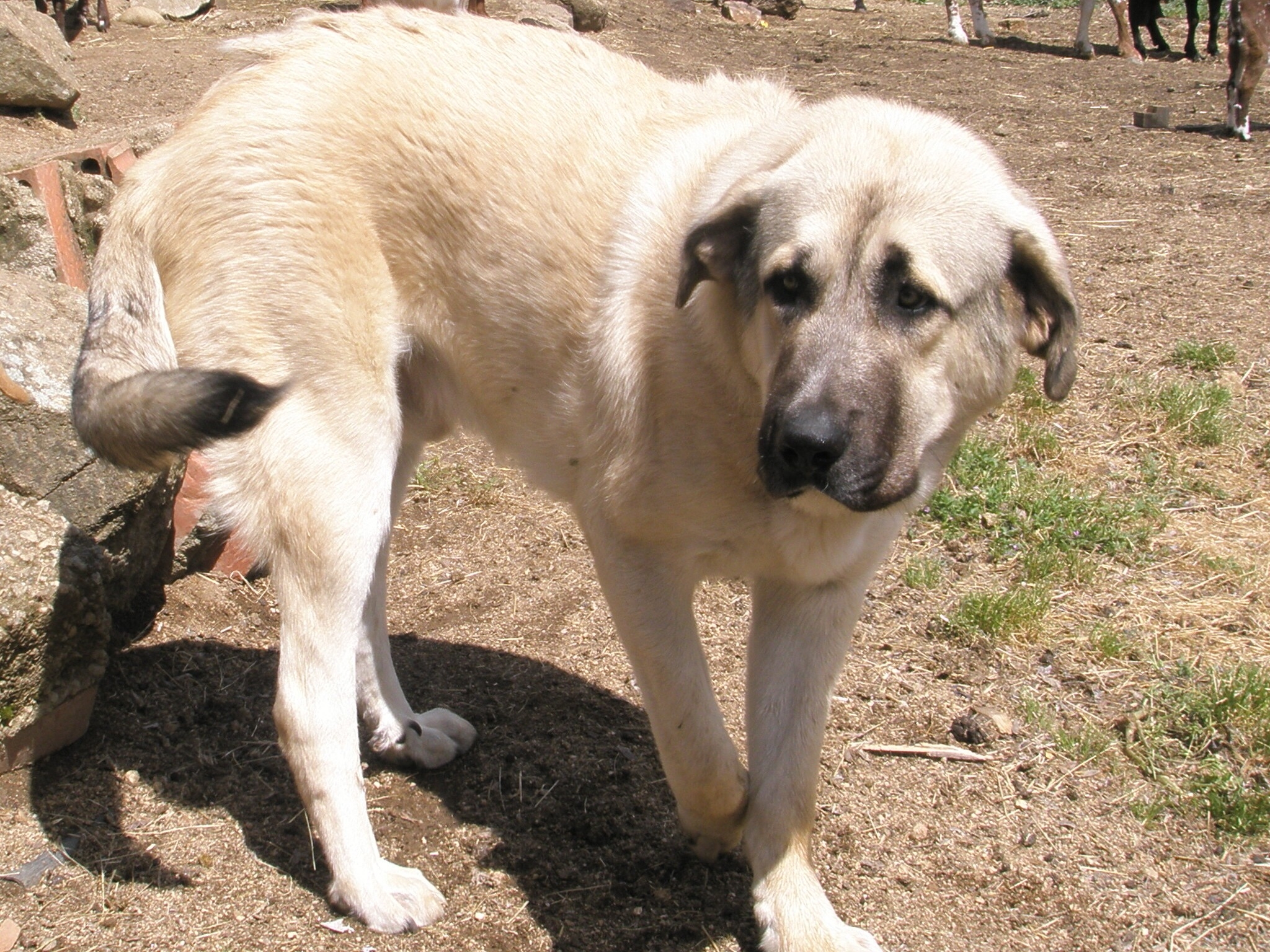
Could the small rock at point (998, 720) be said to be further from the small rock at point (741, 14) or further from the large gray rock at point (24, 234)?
the small rock at point (741, 14)

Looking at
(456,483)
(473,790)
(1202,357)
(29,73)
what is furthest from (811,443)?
(29,73)

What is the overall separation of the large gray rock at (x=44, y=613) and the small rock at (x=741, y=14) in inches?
523

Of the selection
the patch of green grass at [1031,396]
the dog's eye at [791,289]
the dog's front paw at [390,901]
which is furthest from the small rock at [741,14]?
the dog's front paw at [390,901]

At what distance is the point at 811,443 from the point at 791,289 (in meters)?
0.36

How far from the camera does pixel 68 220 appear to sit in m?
3.79

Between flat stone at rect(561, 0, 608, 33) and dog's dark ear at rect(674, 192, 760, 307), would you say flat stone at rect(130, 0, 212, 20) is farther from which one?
dog's dark ear at rect(674, 192, 760, 307)

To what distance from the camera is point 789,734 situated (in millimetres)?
2604

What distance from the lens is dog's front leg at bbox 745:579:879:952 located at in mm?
2490

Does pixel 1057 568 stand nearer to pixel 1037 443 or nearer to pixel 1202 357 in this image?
pixel 1037 443

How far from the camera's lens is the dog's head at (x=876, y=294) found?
209 centimetres

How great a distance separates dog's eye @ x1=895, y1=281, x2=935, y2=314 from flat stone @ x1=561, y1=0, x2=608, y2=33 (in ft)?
35.7

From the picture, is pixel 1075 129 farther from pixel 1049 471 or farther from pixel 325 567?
pixel 325 567

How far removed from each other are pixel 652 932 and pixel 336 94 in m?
2.07

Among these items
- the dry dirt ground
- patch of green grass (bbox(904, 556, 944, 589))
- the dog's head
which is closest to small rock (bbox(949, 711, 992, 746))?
the dry dirt ground
